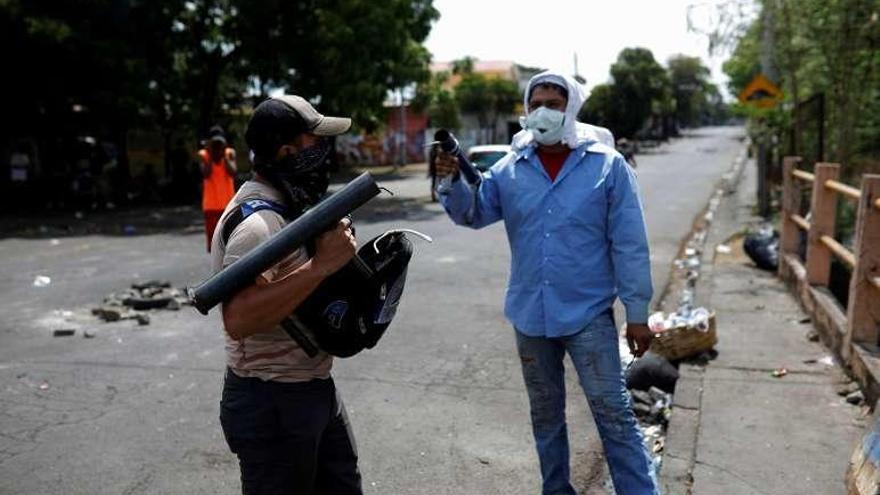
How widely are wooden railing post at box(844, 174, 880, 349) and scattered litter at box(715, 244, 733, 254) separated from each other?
6.15 meters

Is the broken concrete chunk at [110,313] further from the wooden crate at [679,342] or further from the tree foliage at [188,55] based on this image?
the tree foliage at [188,55]

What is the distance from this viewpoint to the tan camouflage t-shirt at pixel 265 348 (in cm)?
218

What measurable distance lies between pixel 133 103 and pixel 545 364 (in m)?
17.0

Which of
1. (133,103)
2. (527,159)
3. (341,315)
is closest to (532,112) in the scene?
(527,159)

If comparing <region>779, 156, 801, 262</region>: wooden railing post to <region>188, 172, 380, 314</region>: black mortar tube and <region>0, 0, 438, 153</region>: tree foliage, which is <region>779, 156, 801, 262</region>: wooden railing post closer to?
<region>188, 172, 380, 314</region>: black mortar tube

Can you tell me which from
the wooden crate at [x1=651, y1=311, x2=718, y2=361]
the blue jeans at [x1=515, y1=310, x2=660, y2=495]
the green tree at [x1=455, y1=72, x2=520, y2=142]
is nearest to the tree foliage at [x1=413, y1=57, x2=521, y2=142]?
the green tree at [x1=455, y1=72, x2=520, y2=142]

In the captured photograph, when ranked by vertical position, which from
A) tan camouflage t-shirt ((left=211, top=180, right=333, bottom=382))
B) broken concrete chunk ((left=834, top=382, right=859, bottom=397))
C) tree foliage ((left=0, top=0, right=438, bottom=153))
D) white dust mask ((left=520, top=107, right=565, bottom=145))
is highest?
tree foliage ((left=0, top=0, right=438, bottom=153))

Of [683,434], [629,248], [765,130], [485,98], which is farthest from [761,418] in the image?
[485,98]

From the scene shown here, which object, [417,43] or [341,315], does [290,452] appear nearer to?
[341,315]

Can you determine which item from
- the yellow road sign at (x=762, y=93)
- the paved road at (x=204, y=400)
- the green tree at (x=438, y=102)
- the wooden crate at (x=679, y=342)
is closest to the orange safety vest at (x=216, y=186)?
the paved road at (x=204, y=400)

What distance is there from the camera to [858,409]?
4.60 meters

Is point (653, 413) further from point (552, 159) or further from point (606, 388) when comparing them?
point (552, 159)

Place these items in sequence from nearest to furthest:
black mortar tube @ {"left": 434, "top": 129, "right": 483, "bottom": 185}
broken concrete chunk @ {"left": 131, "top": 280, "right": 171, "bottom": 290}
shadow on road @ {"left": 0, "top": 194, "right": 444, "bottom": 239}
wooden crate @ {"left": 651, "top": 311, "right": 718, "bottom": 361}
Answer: black mortar tube @ {"left": 434, "top": 129, "right": 483, "bottom": 185} → wooden crate @ {"left": 651, "top": 311, "right": 718, "bottom": 361} → broken concrete chunk @ {"left": 131, "top": 280, "right": 171, "bottom": 290} → shadow on road @ {"left": 0, "top": 194, "right": 444, "bottom": 239}

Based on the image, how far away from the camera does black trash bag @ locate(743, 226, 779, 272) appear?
30.6 feet
